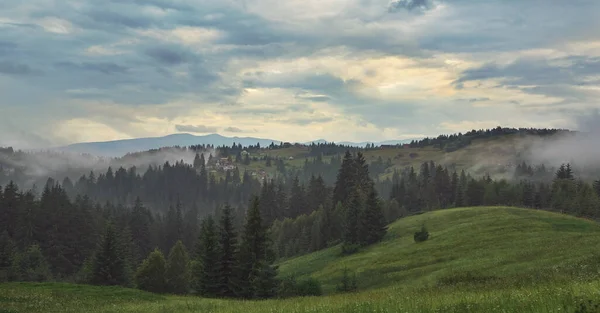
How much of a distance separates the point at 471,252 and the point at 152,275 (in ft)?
164

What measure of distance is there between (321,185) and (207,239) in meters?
105

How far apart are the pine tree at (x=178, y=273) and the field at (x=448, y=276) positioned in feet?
63.3

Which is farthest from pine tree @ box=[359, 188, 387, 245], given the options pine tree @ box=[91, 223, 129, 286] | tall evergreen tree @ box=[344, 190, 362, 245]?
pine tree @ box=[91, 223, 129, 286]

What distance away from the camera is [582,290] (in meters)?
12.5

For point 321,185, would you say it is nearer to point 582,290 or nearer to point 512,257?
point 512,257

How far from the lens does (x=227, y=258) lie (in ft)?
169

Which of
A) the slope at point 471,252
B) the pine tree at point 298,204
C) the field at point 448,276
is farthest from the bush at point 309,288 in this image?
the pine tree at point 298,204

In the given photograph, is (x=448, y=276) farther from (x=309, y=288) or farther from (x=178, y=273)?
(x=178, y=273)

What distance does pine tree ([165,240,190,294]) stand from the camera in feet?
260

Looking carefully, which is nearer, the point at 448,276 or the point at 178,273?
the point at 448,276

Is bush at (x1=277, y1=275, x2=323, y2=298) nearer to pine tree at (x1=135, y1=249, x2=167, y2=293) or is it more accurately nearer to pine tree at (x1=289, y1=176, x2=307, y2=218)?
pine tree at (x1=135, y1=249, x2=167, y2=293)

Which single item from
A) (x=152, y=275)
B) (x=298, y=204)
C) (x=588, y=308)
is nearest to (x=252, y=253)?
(x=152, y=275)

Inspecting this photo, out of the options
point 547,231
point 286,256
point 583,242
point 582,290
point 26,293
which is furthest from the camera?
point 286,256

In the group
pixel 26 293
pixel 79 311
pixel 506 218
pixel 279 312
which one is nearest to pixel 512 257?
pixel 506 218
